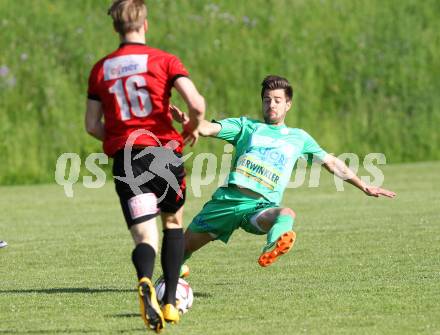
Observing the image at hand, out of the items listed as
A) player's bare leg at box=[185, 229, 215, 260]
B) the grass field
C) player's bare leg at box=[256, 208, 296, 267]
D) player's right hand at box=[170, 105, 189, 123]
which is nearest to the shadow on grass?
the grass field

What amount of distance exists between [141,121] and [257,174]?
177 cm

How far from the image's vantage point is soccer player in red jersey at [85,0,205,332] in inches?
243

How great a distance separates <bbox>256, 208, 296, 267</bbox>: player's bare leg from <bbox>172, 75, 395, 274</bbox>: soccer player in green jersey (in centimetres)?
1

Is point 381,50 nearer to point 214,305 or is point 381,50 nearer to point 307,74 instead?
point 307,74

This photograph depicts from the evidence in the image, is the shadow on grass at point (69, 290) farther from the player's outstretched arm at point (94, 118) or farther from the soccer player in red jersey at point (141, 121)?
the player's outstretched arm at point (94, 118)

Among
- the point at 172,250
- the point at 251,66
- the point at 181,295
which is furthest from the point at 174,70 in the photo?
the point at 251,66

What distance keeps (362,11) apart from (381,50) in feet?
4.65

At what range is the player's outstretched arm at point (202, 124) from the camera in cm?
685

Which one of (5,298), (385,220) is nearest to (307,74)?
(385,220)

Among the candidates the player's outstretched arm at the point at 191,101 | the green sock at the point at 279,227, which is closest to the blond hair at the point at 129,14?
the player's outstretched arm at the point at 191,101

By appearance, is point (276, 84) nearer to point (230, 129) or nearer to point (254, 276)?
point (230, 129)

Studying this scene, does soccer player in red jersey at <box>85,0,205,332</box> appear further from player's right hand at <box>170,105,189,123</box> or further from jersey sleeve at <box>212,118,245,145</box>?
jersey sleeve at <box>212,118,245,145</box>

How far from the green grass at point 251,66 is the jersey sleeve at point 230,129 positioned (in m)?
13.0

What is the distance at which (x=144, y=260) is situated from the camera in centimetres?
610
